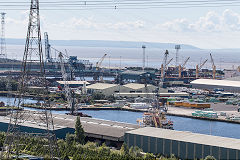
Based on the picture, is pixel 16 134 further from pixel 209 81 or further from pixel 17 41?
pixel 17 41

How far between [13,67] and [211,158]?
25.1 meters

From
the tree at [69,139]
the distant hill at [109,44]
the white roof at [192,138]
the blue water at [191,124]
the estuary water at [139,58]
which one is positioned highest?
the distant hill at [109,44]

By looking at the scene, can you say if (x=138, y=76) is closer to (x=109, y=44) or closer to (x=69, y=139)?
(x=69, y=139)

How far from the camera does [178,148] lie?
691 cm

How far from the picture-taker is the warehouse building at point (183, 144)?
6.51 m

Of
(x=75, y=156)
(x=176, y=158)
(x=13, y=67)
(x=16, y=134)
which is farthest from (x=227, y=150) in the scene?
(x=13, y=67)

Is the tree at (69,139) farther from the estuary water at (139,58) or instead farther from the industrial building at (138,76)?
the estuary water at (139,58)

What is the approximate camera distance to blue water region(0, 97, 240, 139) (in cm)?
1023

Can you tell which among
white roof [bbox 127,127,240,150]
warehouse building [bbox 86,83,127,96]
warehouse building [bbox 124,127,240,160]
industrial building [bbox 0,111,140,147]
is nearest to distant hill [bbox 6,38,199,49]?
warehouse building [bbox 86,83,127,96]

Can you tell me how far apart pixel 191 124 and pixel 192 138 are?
4.33 metres

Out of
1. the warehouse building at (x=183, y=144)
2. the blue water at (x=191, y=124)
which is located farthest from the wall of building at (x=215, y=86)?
the warehouse building at (x=183, y=144)

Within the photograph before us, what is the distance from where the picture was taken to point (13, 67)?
30109 millimetres

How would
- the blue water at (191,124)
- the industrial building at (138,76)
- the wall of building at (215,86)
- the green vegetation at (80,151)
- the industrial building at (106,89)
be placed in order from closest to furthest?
the green vegetation at (80,151) → the blue water at (191,124) → the industrial building at (106,89) → the wall of building at (215,86) → the industrial building at (138,76)

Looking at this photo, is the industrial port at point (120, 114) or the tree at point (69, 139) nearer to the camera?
the industrial port at point (120, 114)
